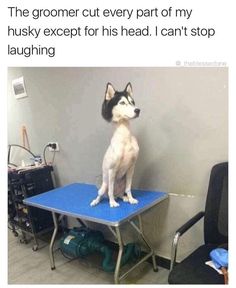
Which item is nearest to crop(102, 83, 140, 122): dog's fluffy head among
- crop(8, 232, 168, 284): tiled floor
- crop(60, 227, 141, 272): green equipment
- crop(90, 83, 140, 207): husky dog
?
crop(90, 83, 140, 207): husky dog

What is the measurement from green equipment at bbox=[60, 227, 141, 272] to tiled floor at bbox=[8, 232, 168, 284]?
71 millimetres

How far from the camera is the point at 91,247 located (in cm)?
170

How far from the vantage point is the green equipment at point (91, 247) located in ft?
5.12

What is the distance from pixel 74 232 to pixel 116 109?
103 cm

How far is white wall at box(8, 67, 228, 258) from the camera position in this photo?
131cm

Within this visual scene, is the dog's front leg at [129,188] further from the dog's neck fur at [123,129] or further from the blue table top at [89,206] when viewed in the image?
the dog's neck fur at [123,129]

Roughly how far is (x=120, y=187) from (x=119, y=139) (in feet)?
1.04

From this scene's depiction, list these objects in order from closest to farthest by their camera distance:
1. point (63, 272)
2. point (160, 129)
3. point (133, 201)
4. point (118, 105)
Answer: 1. point (118, 105)
2. point (133, 201)
3. point (160, 129)
4. point (63, 272)

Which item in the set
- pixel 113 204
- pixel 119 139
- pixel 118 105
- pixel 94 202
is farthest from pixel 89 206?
pixel 118 105

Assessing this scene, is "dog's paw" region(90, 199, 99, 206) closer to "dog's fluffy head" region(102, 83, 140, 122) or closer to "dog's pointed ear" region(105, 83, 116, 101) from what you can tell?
"dog's fluffy head" region(102, 83, 140, 122)

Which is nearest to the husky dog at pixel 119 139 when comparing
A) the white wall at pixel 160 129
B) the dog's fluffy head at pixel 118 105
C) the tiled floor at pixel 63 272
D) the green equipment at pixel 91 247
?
the dog's fluffy head at pixel 118 105

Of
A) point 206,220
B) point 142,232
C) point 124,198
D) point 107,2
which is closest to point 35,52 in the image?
point 107,2

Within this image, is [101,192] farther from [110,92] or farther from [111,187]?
[110,92]

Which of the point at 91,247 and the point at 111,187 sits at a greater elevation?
the point at 111,187
